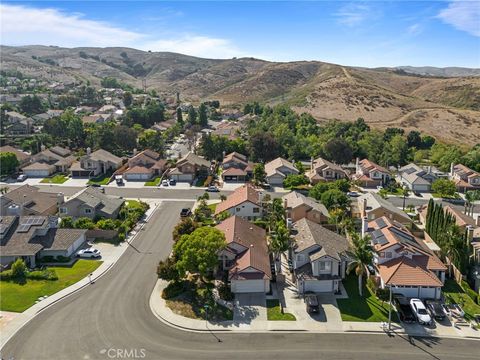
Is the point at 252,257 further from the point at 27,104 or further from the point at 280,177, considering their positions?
the point at 27,104

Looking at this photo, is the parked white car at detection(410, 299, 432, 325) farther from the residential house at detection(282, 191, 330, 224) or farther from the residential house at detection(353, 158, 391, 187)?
the residential house at detection(353, 158, 391, 187)

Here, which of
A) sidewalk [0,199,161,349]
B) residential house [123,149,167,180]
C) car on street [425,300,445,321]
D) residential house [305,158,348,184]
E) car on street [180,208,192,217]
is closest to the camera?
sidewalk [0,199,161,349]

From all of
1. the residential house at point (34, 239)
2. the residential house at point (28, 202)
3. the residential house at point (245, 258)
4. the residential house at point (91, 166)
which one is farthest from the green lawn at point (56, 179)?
the residential house at point (245, 258)

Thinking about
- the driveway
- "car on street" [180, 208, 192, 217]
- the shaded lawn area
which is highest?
"car on street" [180, 208, 192, 217]

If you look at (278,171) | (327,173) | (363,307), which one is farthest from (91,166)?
(363,307)

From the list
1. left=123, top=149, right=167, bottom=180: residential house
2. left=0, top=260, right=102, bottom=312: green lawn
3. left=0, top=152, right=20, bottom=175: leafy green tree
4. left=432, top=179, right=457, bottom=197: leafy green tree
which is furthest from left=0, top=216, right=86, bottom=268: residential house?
Result: left=432, top=179, right=457, bottom=197: leafy green tree

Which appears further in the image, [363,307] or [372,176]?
[372,176]

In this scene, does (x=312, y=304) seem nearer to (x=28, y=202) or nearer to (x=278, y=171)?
(x=28, y=202)

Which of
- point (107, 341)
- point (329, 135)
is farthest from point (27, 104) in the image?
point (107, 341)
